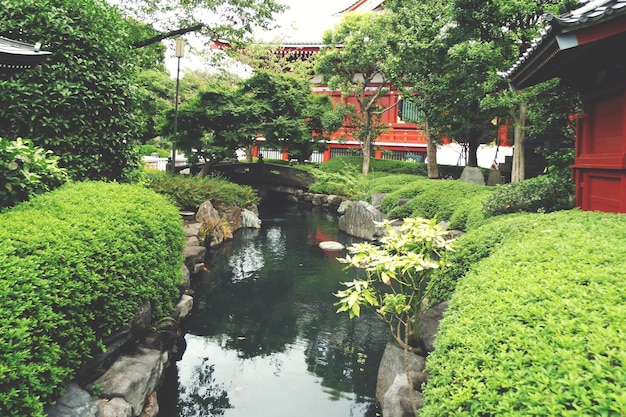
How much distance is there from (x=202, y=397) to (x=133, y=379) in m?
1.30

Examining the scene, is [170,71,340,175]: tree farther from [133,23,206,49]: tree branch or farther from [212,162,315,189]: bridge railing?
[133,23,206,49]: tree branch

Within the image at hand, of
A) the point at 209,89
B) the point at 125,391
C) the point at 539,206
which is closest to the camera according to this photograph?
the point at 125,391

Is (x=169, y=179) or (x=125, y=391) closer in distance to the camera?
(x=125, y=391)

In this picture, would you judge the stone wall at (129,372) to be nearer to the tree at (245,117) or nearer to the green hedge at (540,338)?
the green hedge at (540,338)

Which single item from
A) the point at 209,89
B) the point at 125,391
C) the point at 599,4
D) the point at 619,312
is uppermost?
the point at 209,89

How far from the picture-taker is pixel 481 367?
2.39 meters

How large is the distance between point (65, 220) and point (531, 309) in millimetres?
3943

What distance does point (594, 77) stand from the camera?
592 cm

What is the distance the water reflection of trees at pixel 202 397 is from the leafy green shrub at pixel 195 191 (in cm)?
668

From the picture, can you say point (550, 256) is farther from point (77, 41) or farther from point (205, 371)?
point (77, 41)

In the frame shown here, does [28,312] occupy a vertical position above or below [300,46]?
below

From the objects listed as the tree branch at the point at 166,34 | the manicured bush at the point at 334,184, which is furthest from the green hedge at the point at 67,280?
the manicured bush at the point at 334,184

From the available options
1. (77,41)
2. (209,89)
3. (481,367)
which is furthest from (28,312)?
(209,89)

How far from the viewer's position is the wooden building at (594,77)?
4262mm
